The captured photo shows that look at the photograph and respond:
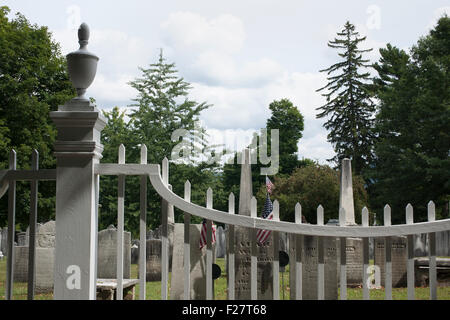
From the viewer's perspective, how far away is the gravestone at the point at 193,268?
1045cm

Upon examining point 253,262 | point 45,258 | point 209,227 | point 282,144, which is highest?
point 282,144

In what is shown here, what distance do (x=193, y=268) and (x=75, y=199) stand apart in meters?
5.71

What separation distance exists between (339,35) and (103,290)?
41664 millimetres

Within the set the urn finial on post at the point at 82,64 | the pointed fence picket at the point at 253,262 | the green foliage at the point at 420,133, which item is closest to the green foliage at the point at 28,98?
the urn finial on post at the point at 82,64

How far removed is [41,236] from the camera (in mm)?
13258

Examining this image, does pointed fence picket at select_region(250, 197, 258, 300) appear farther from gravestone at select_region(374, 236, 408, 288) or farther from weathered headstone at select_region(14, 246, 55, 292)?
gravestone at select_region(374, 236, 408, 288)

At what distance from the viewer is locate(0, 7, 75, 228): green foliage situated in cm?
2236

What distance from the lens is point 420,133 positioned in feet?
105

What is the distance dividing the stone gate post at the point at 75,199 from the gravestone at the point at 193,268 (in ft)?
17.0

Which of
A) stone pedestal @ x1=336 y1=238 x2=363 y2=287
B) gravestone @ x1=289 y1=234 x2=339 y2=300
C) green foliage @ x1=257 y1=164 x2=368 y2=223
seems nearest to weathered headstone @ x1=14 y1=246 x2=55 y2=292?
gravestone @ x1=289 y1=234 x2=339 y2=300

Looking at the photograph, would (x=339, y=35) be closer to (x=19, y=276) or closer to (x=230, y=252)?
(x=19, y=276)

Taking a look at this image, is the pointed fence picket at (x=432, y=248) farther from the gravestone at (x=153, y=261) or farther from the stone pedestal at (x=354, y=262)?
the gravestone at (x=153, y=261)

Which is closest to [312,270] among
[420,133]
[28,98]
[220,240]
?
[220,240]

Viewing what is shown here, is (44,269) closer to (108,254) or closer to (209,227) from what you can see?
(108,254)
